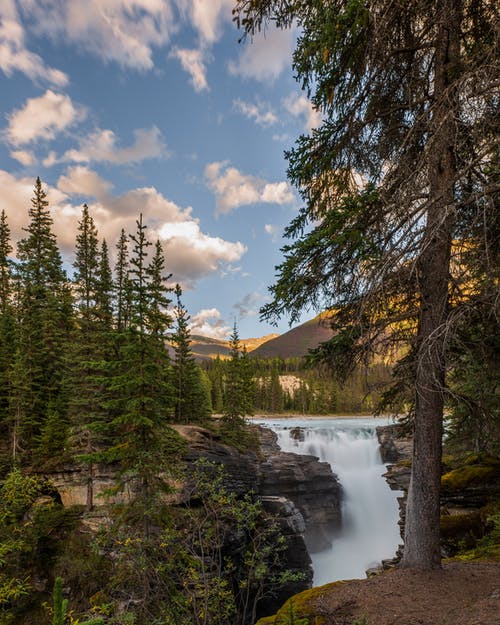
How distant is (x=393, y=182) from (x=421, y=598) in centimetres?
736

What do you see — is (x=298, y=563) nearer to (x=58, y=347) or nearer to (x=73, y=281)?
(x=58, y=347)

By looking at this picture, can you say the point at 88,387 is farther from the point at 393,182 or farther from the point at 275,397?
the point at 275,397

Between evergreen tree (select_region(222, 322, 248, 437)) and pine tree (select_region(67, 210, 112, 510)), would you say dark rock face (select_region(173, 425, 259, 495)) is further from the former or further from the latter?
pine tree (select_region(67, 210, 112, 510))

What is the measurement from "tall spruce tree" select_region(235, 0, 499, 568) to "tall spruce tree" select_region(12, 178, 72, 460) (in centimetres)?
1999

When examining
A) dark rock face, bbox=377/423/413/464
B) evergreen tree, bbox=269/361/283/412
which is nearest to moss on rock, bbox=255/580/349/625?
dark rock face, bbox=377/423/413/464

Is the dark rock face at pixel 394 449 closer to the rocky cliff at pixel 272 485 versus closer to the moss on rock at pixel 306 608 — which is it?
the rocky cliff at pixel 272 485

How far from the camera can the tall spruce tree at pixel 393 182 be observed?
→ 582cm

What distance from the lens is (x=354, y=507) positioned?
100ft

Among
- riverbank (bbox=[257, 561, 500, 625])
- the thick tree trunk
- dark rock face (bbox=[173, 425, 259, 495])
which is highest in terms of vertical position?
the thick tree trunk

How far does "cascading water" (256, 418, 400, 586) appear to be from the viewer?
25.2 meters

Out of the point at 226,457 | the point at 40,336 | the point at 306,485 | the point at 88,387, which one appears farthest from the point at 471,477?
the point at 40,336

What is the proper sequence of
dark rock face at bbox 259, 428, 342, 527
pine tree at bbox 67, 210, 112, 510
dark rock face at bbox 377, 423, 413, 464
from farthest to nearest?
dark rock face at bbox 377, 423, 413, 464 → dark rock face at bbox 259, 428, 342, 527 → pine tree at bbox 67, 210, 112, 510

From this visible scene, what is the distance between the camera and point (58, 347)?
962 inches

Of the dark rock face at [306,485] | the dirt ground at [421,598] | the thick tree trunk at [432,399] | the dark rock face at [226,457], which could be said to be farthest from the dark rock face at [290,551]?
the thick tree trunk at [432,399]
